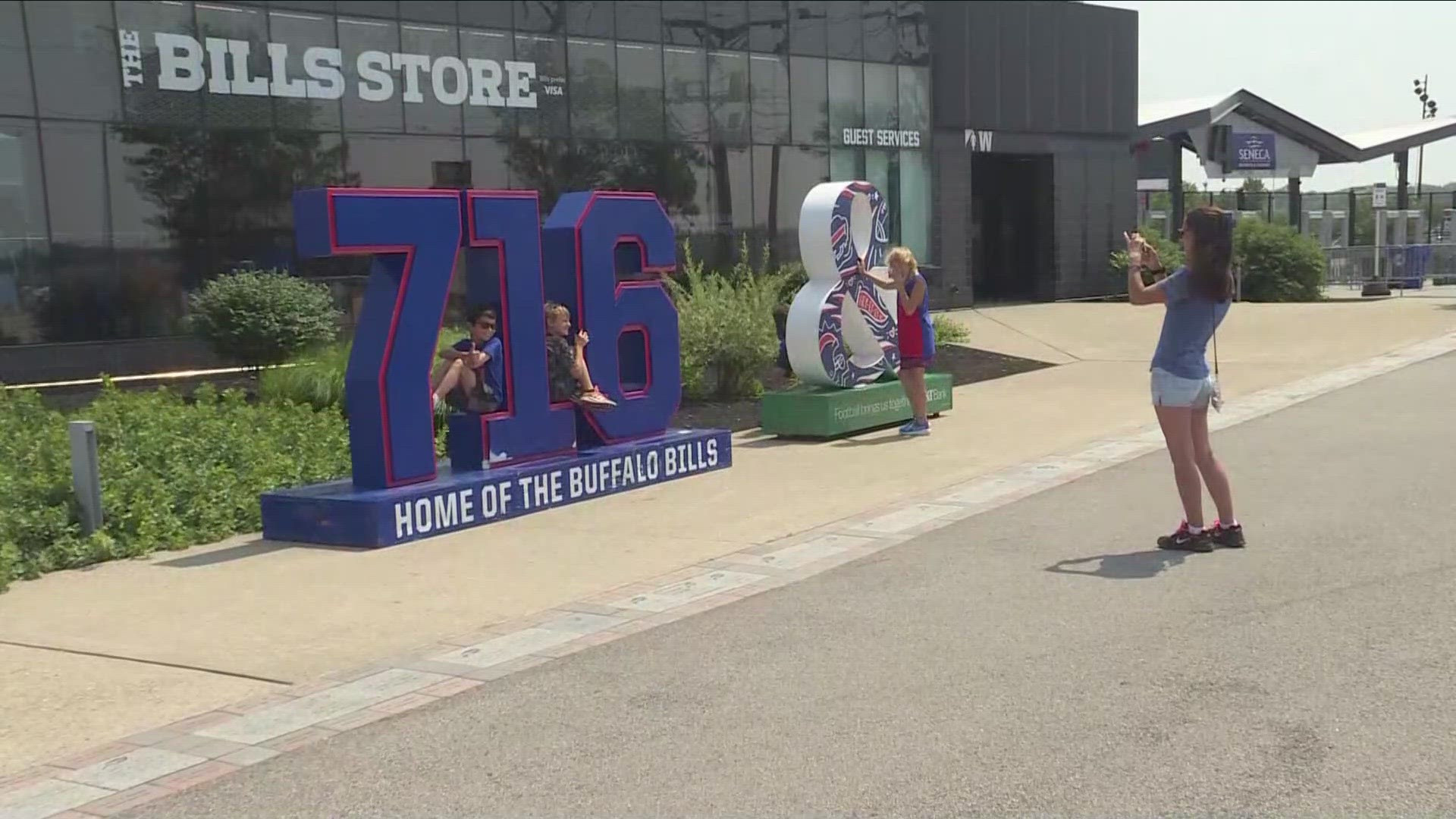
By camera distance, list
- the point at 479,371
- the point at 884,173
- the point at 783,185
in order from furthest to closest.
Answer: the point at 884,173
the point at 783,185
the point at 479,371

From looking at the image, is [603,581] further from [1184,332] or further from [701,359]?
[701,359]

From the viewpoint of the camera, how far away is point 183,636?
6.60m

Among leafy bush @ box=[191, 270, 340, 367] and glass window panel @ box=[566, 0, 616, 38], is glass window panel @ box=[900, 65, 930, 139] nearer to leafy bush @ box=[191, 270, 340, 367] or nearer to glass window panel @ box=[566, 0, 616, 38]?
glass window panel @ box=[566, 0, 616, 38]

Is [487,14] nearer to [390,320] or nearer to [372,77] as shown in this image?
[372,77]

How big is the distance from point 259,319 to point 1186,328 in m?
11.3

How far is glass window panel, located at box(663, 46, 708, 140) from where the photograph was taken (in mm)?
24984

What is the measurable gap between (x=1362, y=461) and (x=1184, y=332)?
379 centimetres

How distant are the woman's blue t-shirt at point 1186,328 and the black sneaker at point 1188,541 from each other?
2.85ft

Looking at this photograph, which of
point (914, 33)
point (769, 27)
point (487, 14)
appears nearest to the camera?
point (487, 14)

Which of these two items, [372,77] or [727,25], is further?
[727,25]

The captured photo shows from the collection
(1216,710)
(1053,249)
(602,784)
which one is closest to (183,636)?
(602,784)

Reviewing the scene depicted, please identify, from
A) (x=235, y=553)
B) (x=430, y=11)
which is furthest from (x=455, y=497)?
(x=430, y=11)

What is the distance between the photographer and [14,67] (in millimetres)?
17469

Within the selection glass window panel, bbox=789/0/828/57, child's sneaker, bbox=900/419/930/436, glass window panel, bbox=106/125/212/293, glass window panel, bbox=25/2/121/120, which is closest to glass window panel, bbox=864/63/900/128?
glass window panel, bbox=789/0/828/57
